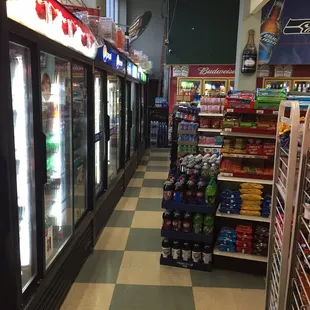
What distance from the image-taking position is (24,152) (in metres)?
2.14

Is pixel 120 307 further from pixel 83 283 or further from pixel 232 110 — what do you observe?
pixel 232 110

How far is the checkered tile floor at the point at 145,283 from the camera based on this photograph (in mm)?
2809

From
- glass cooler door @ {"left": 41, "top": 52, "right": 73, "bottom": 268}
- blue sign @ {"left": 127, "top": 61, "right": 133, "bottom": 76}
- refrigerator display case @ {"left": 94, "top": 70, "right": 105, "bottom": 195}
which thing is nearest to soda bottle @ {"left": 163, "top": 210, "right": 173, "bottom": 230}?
glass cooler door @ {"left": 41, "top": 52, "right": 73, "bottom": 268}

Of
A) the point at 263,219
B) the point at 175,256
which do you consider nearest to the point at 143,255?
the point at 175,256

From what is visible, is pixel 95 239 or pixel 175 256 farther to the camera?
pixel 95 239

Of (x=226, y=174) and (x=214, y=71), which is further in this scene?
(x=214, y=71)

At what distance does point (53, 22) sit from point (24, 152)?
902mm

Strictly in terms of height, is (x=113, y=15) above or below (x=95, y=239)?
above

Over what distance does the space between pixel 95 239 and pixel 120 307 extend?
1217 millimetres

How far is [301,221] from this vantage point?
153 cm

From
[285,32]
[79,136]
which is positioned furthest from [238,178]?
[285,32]

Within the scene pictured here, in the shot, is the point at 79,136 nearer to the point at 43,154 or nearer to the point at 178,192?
the point at 178,192

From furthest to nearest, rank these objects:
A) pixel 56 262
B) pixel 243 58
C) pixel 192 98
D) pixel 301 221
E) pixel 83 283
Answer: pixel 192 98 → pixel 243 58 → pixel 83 283 → pixel 56 262 → pixel 301 221

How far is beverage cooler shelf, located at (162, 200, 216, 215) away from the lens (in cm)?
333
